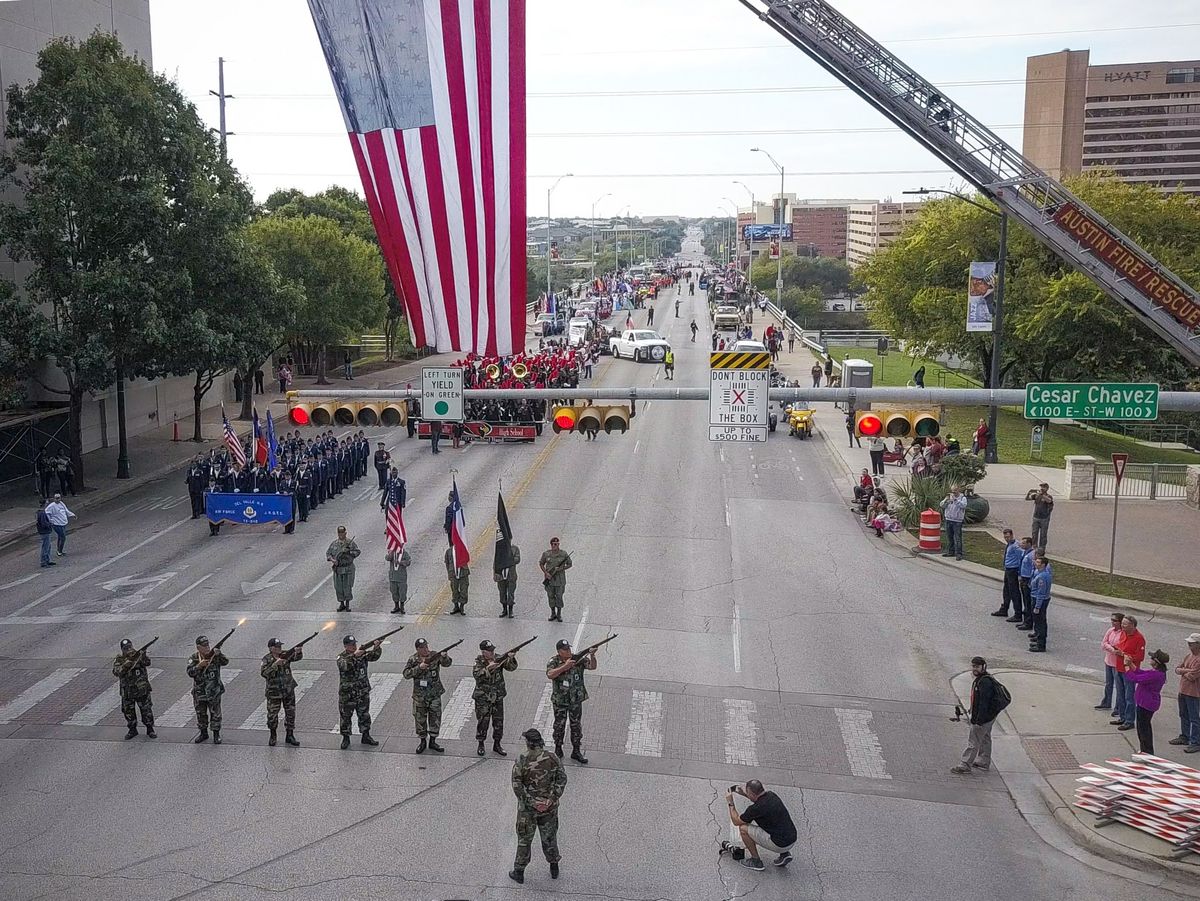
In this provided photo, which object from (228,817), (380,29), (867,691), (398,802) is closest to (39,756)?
(228,817)

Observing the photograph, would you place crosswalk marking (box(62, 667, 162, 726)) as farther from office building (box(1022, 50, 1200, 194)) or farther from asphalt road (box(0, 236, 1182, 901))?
office building (box(1022, 50, 1200, 194))

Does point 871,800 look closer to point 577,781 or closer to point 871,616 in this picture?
point 577,781

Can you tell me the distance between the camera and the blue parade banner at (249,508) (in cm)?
2692

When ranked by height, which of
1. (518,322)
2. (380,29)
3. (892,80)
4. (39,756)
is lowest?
(39,756)

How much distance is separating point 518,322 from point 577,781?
207 inches

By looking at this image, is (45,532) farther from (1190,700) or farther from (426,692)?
(1190,700)

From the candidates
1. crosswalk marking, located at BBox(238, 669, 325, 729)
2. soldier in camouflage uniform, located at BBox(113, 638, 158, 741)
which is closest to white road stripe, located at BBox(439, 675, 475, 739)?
crosswalk marking, located at BBox(238, 669, 325, 729)

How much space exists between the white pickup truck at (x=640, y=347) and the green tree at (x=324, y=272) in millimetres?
14297

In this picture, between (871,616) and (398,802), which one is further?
(871,616)

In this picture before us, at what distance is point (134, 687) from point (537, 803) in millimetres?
6305

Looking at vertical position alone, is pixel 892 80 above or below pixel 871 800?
above

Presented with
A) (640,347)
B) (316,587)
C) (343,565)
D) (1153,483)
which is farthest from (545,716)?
(640,347)

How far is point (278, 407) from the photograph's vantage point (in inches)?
1879

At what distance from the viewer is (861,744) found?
15.1 metres
